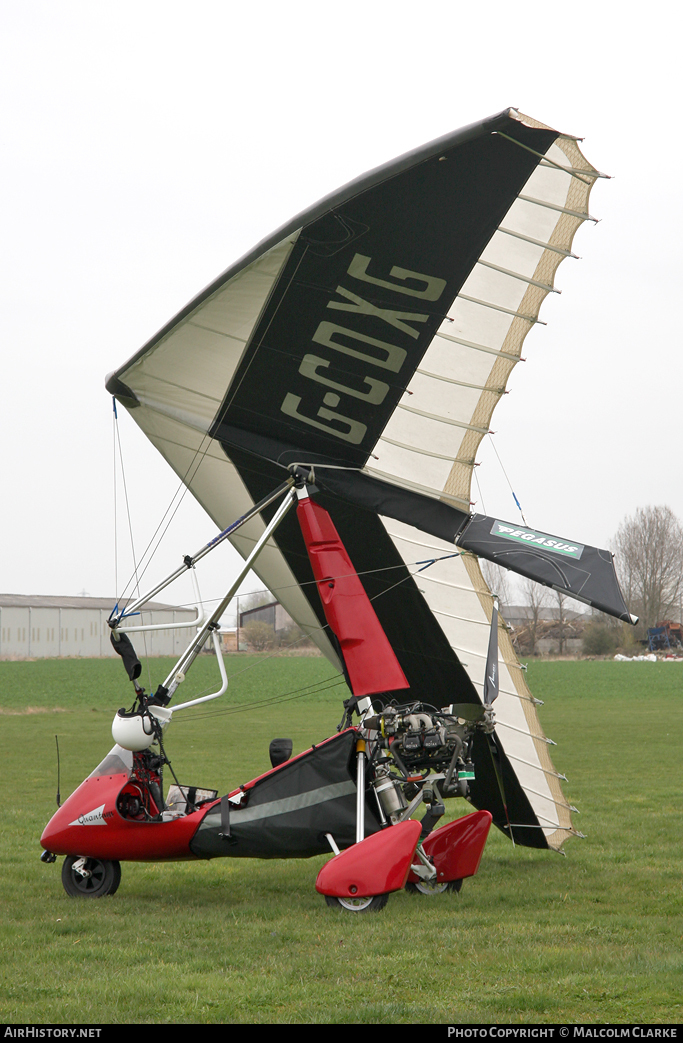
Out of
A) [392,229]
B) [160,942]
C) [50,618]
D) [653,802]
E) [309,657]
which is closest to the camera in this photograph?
[160,942]

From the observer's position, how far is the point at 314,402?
7305 mm

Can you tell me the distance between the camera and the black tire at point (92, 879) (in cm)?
727

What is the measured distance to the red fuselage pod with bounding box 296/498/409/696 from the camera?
6.93m

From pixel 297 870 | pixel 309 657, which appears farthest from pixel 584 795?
pixel 309 657

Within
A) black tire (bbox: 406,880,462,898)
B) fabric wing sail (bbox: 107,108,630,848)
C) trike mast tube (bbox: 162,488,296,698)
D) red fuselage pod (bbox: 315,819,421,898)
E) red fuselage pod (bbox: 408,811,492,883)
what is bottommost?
black tire (bbox: 406,880,462,898)

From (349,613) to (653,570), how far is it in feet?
252

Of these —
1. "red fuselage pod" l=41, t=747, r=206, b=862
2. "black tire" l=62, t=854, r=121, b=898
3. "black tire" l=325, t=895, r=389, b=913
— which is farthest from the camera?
"black tire" l=62, t=854, r=121, b=898

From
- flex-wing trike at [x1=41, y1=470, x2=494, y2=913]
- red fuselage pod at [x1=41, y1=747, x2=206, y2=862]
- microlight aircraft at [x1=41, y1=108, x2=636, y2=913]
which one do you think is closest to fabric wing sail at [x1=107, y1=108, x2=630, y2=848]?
microlight aircraft at [x1=41, y1=108, x2=636, y2=913]

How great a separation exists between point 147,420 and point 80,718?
69.9 feet

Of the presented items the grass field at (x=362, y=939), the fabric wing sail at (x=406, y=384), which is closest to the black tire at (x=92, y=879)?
the grass field at (x=362, y=939)

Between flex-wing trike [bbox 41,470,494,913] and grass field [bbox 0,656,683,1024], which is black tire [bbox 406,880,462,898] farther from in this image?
grass field [bbox 0,656,683,1024]

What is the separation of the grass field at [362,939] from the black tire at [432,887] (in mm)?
122

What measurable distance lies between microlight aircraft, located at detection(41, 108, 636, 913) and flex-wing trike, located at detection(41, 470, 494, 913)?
0.05 feet
